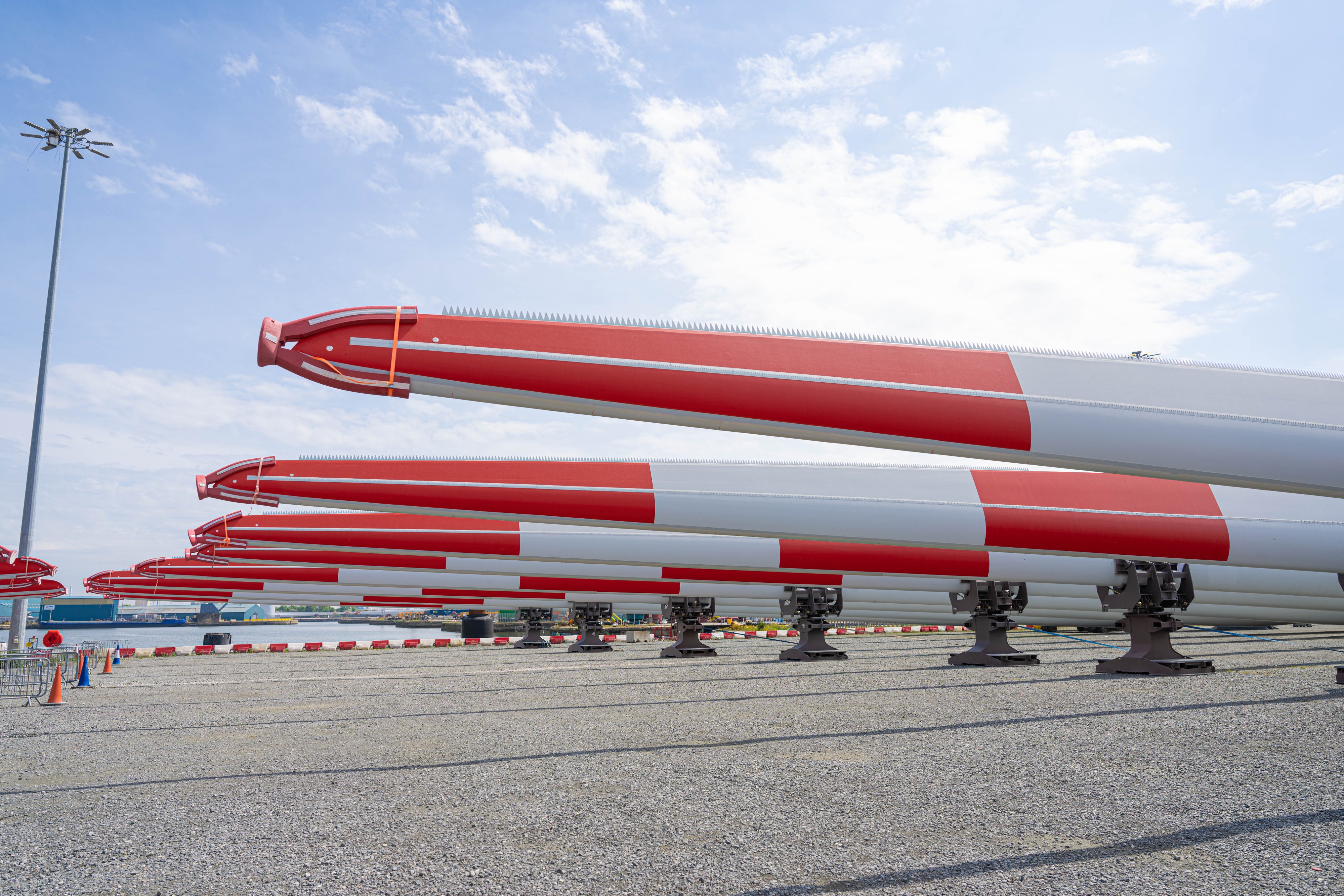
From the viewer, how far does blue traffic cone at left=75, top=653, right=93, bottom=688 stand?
53.5 ft

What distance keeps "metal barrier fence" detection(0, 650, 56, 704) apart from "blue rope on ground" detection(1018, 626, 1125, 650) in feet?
66.3

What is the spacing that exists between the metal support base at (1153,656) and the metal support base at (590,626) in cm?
1547

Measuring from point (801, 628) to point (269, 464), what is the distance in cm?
1280

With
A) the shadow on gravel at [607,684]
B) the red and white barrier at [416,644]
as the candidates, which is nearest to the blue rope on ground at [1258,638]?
the shadow on gravel at [607,684]

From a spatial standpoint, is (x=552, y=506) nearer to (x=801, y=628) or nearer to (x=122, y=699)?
(x=122, y=699)

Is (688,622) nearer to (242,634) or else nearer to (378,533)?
(378,533)

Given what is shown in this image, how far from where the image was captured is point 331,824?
5.36 m

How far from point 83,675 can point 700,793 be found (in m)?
15.8

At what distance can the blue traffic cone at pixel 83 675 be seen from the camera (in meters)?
16.3

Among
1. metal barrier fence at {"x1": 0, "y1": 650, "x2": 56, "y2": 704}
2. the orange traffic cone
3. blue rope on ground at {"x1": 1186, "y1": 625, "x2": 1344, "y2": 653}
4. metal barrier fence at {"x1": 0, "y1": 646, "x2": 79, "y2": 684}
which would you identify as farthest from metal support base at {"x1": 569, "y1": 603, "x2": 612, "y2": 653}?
blue rope on ground at {"x1": 1186, "y1": 625, "x2": 1344, "y2": 653}

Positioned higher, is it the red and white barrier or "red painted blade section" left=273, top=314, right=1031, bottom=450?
"red painted blade section" left=273, top=314, right=1031, bottom=450

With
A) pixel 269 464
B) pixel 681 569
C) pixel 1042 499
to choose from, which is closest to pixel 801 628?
pixel 681 569

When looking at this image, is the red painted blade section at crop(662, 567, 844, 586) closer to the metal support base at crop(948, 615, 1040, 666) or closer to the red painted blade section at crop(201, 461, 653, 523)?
the metal support base at crop(948, 615, 1040, 666)

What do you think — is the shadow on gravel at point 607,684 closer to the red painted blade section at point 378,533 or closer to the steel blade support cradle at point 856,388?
the red painted blade section at point 378,533
